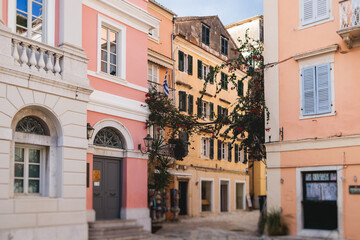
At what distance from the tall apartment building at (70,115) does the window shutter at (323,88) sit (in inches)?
245

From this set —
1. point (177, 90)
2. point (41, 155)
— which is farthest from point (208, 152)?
point (41, 155)

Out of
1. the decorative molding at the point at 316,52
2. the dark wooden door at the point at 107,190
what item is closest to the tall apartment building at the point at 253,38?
the dark wooden door at the point at 107,190

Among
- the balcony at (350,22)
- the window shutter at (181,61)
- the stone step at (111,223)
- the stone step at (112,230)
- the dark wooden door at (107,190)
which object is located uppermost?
the window shutter at (181,61)

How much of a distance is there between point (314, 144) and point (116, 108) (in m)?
6.53

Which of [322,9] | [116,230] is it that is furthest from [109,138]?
[322,9]

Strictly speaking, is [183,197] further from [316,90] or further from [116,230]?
[316,90]

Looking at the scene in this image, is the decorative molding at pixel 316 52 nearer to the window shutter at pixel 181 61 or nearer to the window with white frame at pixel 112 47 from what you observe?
the window with white frame at pixel 112 47

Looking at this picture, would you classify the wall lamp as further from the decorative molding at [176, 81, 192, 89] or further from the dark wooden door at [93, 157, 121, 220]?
the decorative molding at [176, 81, 192, 89]

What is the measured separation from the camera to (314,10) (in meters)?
14.6

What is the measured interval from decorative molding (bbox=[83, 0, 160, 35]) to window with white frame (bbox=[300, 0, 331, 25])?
228 inches

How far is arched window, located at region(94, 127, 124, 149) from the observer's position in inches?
600

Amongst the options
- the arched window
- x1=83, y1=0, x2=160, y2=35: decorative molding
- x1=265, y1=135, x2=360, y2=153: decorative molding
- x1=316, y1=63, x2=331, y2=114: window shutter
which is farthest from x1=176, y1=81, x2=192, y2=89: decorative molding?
x1=316, y1=63, x2=331, y2=114: window shutter

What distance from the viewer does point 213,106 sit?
30000 millimetres

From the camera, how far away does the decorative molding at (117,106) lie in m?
14.9
